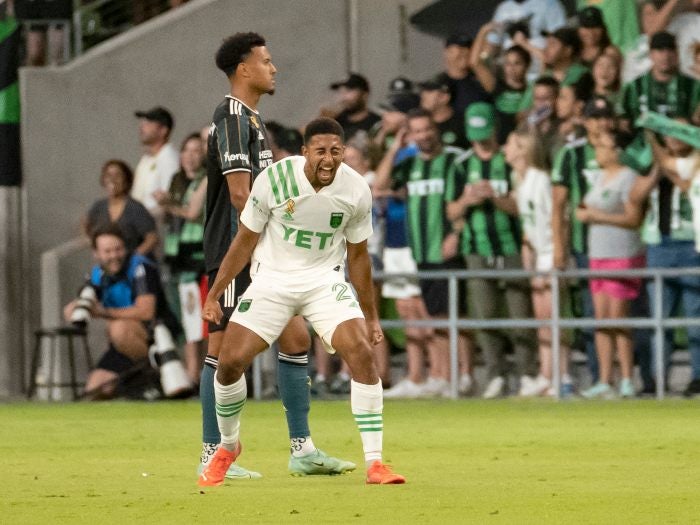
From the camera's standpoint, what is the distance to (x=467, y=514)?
7.97 metres

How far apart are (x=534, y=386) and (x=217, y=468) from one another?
7831 mm

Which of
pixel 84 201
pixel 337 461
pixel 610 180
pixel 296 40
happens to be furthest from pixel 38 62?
pixel 337 461

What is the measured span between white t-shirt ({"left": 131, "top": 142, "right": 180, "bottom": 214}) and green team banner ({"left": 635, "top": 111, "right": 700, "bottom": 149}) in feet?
16.9

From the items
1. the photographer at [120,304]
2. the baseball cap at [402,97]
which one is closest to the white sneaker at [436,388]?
the baseball cap at [402,97]

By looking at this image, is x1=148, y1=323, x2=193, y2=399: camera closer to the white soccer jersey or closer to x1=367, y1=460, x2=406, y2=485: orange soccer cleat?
the white soccer jersey

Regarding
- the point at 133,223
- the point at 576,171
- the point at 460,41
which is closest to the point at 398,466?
the point at 576,171

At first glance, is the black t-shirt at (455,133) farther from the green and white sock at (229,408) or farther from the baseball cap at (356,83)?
the green and white sock at (229,408)

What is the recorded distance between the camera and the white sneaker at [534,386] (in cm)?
1705

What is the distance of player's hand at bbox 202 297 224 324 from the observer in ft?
31.0

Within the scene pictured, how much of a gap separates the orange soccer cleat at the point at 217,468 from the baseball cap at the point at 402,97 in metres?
8.59

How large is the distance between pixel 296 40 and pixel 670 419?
7.87m

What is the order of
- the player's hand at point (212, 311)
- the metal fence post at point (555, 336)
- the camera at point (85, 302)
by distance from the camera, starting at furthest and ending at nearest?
the camera at point (85, 302), the metal fence post at point (555, 336), the player's hand at point (212, 311)

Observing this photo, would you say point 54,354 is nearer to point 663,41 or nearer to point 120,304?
point 120,304

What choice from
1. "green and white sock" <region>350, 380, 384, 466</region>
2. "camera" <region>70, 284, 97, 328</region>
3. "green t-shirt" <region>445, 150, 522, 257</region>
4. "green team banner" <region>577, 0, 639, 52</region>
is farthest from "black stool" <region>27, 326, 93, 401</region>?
"green and white sock" <region>350, 380, 384, 466</region>
